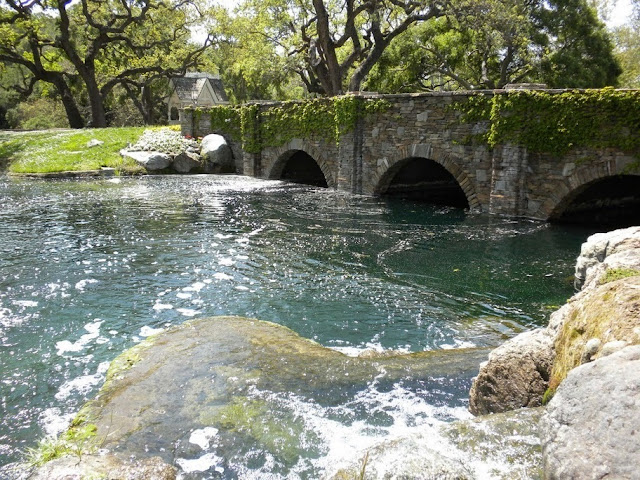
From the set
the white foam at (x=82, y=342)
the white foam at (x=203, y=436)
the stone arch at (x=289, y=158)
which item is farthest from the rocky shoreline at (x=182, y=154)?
the white foam at (x=203, y=436)

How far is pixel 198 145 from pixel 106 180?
19.5ft

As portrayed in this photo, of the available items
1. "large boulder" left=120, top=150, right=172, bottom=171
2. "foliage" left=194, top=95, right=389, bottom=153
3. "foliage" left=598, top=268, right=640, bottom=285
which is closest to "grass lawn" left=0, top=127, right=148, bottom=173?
"large boulder" left=120, top=150, right=172, bottom=171

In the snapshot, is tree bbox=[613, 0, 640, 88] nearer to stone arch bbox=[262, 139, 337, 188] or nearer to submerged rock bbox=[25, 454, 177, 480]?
stone arch bbox=[262, 139, 337, 188]

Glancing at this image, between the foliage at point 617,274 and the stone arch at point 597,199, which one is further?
the stone arch at point 597,199

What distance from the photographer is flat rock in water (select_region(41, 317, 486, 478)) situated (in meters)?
4.82

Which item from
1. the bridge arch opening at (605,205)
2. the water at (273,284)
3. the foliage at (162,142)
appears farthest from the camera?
the foliage at (162,142)

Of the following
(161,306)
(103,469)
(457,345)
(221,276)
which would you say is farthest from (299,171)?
(103,469)

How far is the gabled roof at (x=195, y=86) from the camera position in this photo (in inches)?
2324

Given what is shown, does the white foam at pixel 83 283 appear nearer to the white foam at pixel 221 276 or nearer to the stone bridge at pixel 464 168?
the white foam at pixel 221 276

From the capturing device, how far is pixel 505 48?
29.2m

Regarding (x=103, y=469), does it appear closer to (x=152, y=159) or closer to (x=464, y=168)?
(x=464, y=168)

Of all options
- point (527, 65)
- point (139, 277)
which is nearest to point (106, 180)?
point (139, 277)

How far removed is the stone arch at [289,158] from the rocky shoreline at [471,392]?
14.9 m

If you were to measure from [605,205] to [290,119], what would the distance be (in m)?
12.8
